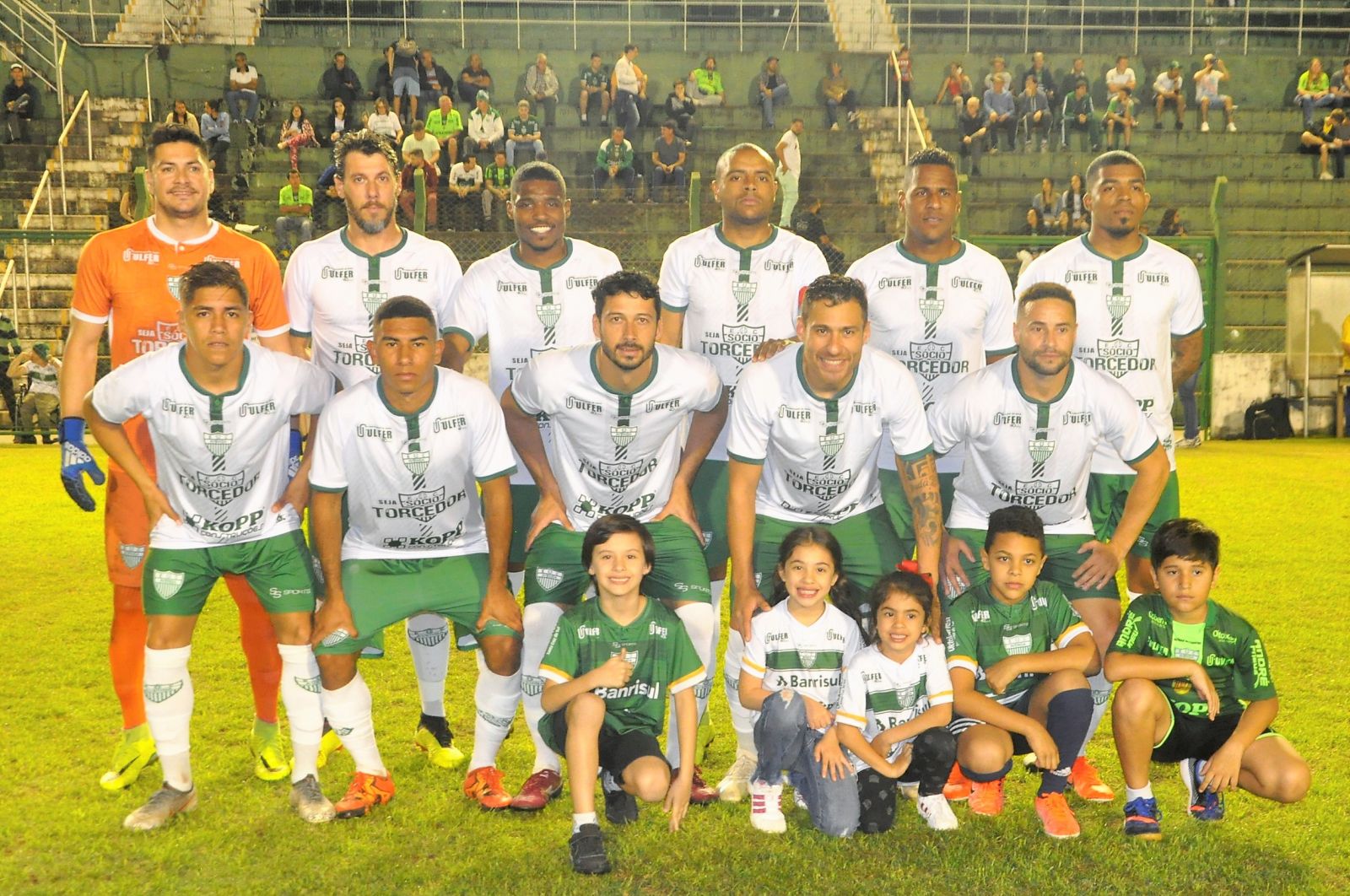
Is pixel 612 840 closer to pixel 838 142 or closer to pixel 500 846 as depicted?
pixel 500 846

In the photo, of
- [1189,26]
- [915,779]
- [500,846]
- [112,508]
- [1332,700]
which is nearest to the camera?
[500,846]

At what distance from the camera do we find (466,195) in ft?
60.3

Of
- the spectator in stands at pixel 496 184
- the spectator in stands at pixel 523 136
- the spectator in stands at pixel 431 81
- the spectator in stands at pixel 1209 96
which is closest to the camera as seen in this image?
the spectator in stands at pixel 496 184

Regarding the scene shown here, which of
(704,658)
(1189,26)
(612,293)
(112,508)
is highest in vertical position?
(1189,26)

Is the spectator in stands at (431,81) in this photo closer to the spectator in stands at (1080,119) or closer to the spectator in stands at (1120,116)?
the spectator in stands at (1080,119)

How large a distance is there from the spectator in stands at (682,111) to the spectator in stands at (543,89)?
2.25 m

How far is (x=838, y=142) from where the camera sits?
22.9m

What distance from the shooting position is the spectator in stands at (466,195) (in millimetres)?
18281

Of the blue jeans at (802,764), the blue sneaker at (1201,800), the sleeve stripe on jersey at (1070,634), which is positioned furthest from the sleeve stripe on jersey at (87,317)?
the blue sneaker at (1201,800)

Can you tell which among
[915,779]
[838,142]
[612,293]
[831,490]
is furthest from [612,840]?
[838,142]

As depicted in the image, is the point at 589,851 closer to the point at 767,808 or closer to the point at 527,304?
the point at 767,808

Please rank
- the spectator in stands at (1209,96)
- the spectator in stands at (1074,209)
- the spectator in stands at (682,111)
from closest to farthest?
1. the spectator in stands at (1074,209)
2. the spectator in stands at (682,111)
3. the spectator in stands at (1209,96)

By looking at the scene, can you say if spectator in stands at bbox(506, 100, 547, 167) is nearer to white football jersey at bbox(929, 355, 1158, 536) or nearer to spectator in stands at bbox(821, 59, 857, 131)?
spectator in stands at bbox(821, 59, 857, 131)

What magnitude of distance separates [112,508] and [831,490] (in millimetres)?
2977
